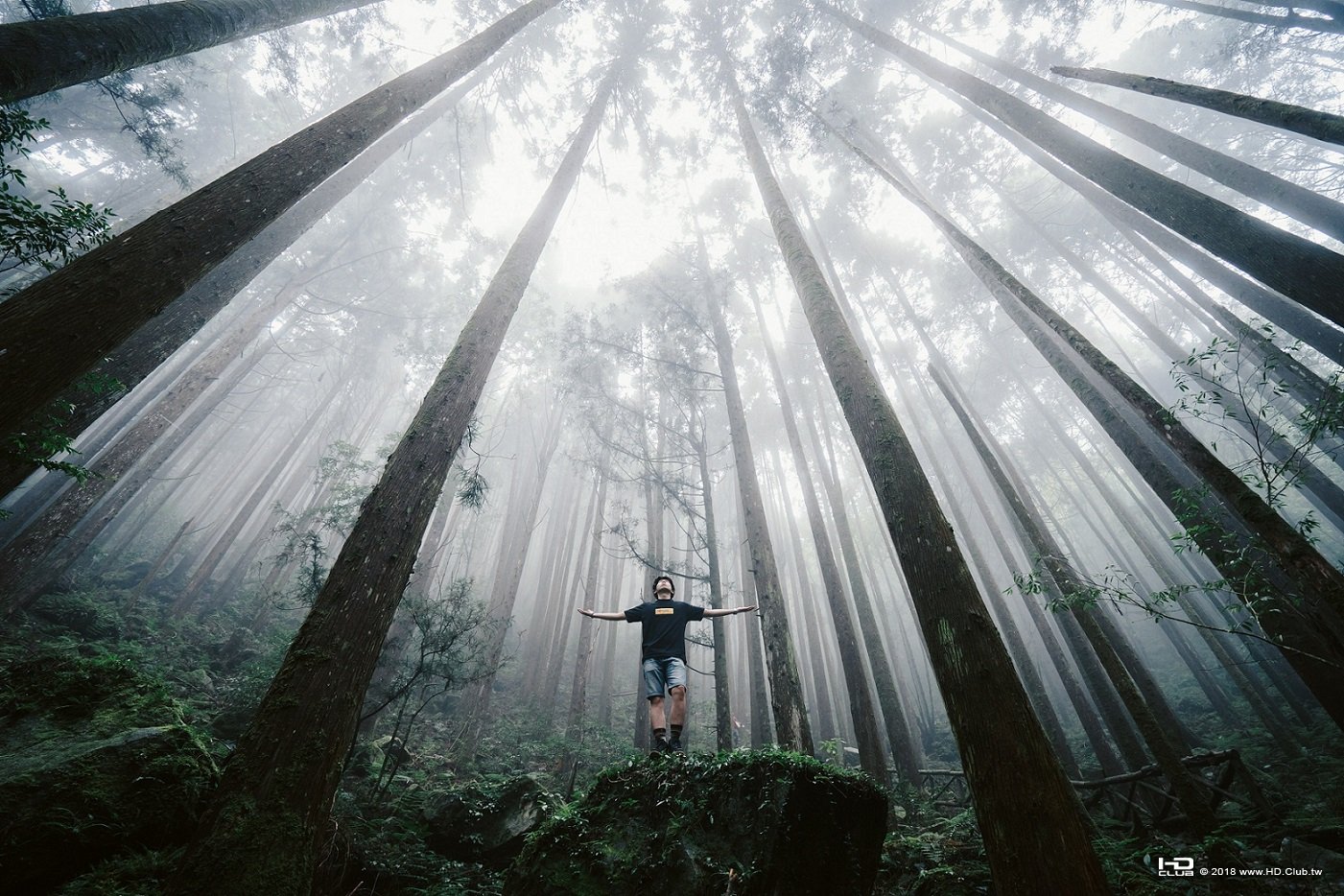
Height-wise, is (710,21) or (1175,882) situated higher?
(710,21)

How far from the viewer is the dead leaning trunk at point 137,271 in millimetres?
2820

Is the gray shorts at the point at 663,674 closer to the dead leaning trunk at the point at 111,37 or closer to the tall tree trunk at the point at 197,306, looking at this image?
the tall tree trunk at the point at 197,306

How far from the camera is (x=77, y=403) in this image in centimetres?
582

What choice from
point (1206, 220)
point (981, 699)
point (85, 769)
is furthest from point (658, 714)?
point (1206, 220)

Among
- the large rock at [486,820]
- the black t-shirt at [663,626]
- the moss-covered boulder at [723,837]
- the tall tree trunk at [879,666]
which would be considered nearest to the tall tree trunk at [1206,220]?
the moss-covered boulder at [723,837]

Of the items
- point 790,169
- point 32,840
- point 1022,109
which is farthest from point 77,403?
point 790,169

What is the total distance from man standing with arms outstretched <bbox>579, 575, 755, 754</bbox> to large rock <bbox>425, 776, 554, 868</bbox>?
215cm

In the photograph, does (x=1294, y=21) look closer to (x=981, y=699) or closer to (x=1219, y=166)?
(x=1219, y=166)

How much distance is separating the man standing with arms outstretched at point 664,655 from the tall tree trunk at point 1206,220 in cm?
682

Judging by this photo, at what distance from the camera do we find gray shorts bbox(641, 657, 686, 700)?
5.33 metres

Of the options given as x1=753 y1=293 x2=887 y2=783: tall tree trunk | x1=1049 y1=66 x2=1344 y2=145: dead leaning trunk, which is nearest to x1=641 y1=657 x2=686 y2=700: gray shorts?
x1=753 y1=293 x2=887 y2=783: tall tree trunk

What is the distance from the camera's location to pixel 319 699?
3.19 meters

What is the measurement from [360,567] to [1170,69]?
2962 centimetres

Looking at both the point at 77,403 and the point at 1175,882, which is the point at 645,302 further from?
the point at 1175,882
